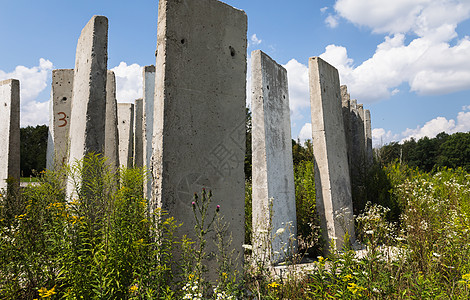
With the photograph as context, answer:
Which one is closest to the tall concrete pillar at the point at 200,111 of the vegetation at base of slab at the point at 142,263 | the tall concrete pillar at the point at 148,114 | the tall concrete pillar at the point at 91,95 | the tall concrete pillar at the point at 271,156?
the vegetation at base of slab at the point at 142,263

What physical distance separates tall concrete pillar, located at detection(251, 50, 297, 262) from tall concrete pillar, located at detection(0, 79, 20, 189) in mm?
6182

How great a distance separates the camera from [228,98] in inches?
148

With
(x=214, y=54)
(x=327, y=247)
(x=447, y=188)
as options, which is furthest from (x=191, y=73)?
(x=447, y=188)

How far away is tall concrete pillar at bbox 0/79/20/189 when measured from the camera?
7586mm

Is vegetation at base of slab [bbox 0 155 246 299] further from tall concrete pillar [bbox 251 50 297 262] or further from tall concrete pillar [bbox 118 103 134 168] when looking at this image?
tall concrete pillar [bbox 118 103 134 168]

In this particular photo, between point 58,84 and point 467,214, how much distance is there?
8.46m

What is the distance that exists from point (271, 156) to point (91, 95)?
3.02 metres

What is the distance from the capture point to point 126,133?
382 inches

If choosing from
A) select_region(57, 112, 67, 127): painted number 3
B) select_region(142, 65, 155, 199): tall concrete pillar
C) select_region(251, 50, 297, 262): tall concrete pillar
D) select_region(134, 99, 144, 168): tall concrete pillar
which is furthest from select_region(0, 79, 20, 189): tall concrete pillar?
select_region(251, 50, 297, 262): tall concrete pillar

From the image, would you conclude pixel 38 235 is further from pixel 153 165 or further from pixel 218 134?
pixel 218 134

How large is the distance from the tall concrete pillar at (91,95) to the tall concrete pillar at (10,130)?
12.8 ft

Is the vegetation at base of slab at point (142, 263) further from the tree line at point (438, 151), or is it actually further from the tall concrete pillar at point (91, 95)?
the tree line at point (438, 151)

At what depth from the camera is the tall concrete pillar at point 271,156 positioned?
5145 millimetres

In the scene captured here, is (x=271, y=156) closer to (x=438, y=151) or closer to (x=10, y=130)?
(x=10, y=130)
